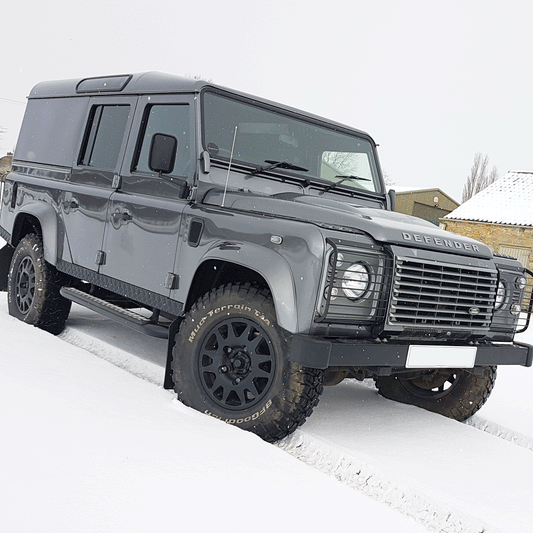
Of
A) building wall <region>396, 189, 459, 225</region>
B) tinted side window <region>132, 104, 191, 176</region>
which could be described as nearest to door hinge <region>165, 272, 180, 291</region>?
tinted side window <region>132, 104, 191, 176</region>

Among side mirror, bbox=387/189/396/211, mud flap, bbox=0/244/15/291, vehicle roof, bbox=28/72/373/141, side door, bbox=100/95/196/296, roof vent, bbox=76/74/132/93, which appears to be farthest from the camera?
mud flap, bbox=0/244/15/291

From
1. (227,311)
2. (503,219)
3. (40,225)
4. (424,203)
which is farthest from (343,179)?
(424,203)

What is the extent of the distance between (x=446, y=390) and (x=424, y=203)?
37.1m

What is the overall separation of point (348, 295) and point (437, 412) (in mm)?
1909

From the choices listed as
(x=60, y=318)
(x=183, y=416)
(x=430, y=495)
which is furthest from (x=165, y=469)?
(x=60, y=318)

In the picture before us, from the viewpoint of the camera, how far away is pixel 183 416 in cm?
384

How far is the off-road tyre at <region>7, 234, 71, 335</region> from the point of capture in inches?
228

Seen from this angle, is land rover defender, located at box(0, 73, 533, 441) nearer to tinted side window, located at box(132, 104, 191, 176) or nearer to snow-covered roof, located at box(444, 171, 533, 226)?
tinted side window, located at box(132, 104, 191, 176)

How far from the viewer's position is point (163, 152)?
4.27m

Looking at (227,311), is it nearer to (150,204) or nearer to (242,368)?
(242,368)

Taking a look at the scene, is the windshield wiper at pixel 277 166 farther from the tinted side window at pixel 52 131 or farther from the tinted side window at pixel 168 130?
the tinted side window at pixel 52 131

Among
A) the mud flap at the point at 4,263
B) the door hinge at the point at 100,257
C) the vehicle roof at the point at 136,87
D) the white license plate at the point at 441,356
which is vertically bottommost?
the mud flap at the point at 4,263

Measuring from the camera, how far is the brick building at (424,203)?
3872 cm

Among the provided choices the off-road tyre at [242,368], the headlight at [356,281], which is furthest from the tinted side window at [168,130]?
the headlight at [356,281]
